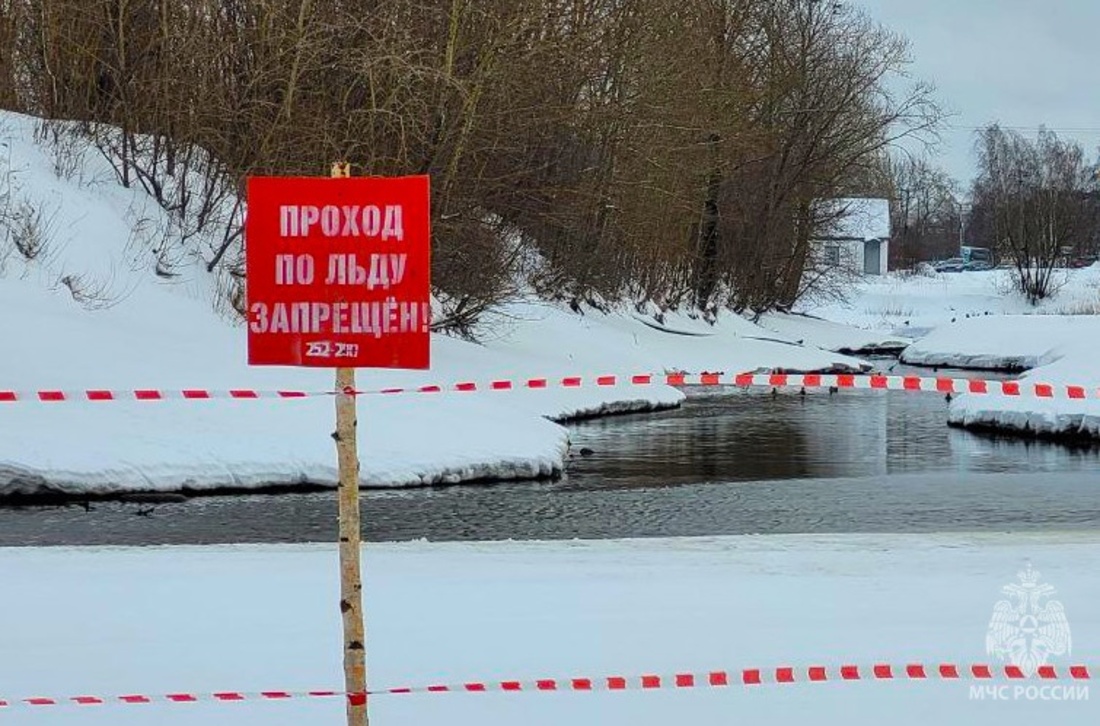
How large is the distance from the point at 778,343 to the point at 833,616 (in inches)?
1503

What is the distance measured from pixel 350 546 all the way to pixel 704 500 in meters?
12.7

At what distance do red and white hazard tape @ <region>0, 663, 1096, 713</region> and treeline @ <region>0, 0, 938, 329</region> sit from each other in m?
19.4

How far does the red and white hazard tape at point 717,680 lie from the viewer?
22.5ft

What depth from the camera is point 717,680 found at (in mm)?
7133

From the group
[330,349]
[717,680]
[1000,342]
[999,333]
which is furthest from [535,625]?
[999,333]

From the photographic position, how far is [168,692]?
708 centimetres

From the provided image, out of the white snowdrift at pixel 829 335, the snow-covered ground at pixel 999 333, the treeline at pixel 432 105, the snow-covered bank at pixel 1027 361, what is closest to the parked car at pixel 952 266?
the snow-covered ground at pixel 999 333

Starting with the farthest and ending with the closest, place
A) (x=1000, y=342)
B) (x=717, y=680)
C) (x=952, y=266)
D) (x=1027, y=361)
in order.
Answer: (x=952, y=266), (x=1000, y=342), (x=1027, y=361), (x=717, y=680)

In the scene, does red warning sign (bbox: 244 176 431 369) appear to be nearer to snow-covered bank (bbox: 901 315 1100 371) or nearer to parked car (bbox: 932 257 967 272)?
snow-covered bank (bbox: 901 315 1100 371)

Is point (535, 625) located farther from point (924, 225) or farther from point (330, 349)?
point (924, 225)

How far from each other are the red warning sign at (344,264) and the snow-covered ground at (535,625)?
1.83 metres

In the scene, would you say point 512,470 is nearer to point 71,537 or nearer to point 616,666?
point 71,537

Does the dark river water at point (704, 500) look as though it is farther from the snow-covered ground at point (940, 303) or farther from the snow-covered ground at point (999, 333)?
the snow-covered ground at point (940, 303)

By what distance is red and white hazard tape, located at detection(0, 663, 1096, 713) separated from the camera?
6848 millimetres
